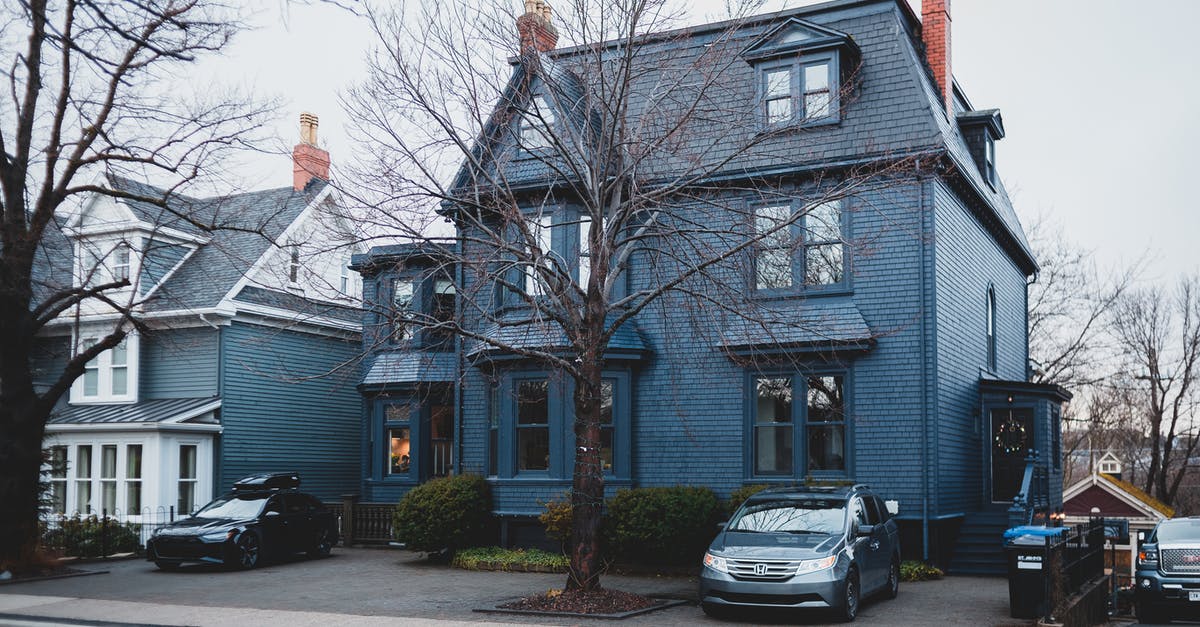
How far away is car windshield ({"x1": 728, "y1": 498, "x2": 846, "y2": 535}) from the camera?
15.4 metres

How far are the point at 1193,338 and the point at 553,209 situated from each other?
3349cm

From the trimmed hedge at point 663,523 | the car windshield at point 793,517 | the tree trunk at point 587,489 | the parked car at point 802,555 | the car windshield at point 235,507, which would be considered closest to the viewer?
the parked car at point 802,555

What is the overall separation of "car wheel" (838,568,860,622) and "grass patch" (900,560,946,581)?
191 inches

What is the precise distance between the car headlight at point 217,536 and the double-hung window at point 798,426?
33.2ft

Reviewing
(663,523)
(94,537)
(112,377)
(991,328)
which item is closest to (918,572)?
(663,523)

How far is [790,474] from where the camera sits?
68.7ft

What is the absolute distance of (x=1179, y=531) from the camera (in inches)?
705

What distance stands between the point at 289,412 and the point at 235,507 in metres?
9.31

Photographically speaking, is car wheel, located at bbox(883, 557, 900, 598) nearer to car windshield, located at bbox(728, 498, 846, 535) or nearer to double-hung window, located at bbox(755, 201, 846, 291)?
car windshield, located at bbox(728, 498, 846, 535)

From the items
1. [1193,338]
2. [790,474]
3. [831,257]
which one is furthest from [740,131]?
[1193,338]

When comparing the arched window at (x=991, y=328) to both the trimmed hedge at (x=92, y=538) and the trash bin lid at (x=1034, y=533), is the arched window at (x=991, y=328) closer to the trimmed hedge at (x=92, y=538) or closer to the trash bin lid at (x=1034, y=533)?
the trash bin lid at (x=1034, y=533)

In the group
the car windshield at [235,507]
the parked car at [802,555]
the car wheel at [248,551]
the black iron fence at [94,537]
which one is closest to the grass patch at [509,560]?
the car wheel at [248,551]

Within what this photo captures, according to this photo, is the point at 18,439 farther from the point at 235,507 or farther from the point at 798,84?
the point at 798,84

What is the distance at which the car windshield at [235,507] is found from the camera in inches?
891
